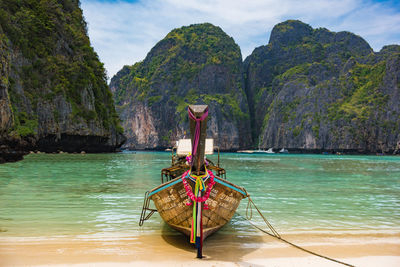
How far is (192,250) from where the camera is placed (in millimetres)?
6996

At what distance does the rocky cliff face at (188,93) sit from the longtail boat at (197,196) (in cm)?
12365

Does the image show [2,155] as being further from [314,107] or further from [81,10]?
[314,107]

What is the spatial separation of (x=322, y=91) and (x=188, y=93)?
58686 millimetres

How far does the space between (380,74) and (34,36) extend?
104 m

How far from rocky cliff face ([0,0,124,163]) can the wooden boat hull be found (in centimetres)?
3766

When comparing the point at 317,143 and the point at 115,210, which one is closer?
the point at 115,210

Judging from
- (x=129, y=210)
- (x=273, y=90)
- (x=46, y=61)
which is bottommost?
(x=129, y=210)

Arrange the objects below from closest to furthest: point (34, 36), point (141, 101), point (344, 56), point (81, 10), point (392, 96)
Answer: point (34, 36) < point (81, 10) < point (392, 96) < point (344, 56) < point (141, 101)

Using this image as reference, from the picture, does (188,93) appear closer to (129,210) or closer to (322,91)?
(322,91)

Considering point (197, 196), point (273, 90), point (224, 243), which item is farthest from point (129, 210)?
point (273, 90)

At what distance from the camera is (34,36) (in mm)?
50688

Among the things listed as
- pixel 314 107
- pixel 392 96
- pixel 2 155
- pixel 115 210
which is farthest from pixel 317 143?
pixel 115 210

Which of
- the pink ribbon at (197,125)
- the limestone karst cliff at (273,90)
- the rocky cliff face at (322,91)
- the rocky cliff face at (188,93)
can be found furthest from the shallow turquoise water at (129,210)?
the rocky cliff face at (188,93)

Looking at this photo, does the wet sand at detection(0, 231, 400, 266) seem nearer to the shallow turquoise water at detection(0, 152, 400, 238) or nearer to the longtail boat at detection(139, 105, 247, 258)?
the longtail boat at detection(139, 105, 247, 258)
